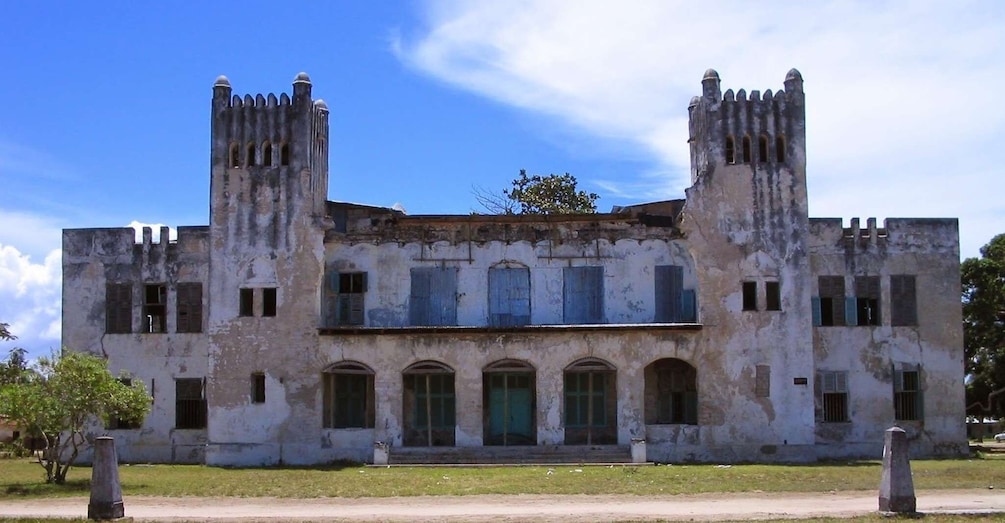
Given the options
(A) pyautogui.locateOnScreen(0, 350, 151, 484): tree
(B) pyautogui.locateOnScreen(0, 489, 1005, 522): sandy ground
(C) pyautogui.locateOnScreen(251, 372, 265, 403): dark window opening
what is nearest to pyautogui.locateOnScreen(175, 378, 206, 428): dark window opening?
(C) pyautogui.locateOnScreen(251, 372, 265, 403): dark window opening

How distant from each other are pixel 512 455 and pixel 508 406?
2772 millimetres

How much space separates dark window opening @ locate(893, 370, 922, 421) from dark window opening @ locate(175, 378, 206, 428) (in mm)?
22446

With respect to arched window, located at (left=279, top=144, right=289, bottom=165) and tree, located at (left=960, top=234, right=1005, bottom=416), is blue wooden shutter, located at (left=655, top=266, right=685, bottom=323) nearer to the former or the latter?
arched window, located at (left=279, top=144, right=289, bottom=165)

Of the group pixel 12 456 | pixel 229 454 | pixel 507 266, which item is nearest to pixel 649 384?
pixel 507 266

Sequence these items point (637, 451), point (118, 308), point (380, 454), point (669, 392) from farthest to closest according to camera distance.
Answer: point (118, 308), point (669, 392), point (380, 454), point (637, 451)

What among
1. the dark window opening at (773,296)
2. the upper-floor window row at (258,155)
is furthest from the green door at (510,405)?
the upper-floor window row at (258,155)

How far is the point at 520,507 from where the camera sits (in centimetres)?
1989

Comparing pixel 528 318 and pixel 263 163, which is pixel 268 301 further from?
pixel 528 318

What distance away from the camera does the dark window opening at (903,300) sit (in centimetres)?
3566

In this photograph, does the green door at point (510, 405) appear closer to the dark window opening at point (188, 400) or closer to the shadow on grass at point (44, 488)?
the dark window opening at point (188, 400)

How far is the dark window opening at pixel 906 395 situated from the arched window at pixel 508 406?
1172 centimetres

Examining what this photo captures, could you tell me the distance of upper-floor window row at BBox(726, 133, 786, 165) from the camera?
115ft

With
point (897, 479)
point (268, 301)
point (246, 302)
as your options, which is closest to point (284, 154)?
point (268, 301)

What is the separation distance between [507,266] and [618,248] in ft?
11.9
